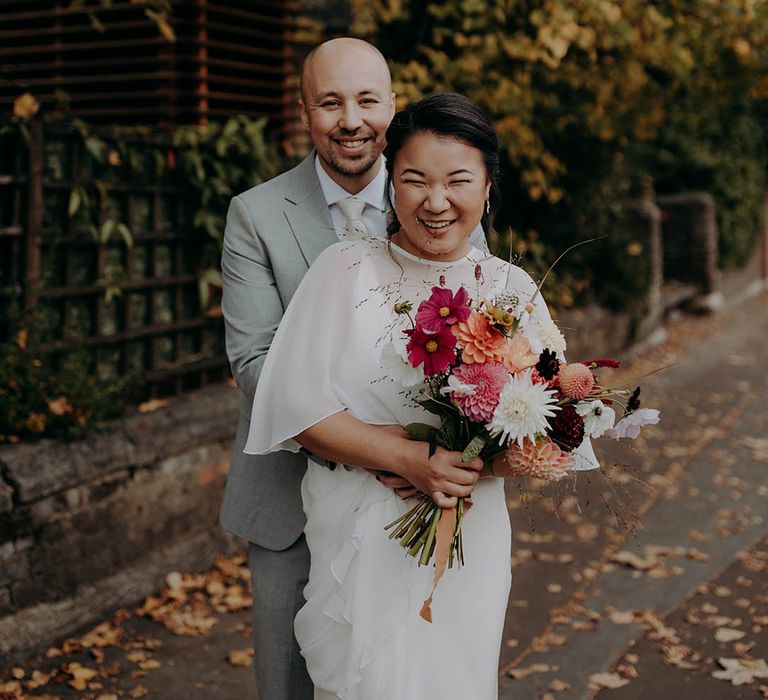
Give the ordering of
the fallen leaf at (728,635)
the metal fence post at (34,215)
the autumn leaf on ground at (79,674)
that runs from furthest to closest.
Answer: the metal fence post at (34,215)
the fallen leaf at (728,635)
the autumn leaf on ground at (79,674)

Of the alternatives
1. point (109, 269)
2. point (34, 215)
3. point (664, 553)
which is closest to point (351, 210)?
point (34, 215)

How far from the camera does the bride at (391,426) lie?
2406 millimetres

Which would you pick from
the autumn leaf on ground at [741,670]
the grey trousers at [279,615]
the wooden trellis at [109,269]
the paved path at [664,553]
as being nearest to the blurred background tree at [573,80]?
the paved path at [664,553]

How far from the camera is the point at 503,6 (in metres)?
6.41

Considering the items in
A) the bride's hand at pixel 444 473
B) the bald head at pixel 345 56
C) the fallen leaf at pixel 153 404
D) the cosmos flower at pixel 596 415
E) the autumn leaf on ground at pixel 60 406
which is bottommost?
the fallen leaf at pixel 153 404

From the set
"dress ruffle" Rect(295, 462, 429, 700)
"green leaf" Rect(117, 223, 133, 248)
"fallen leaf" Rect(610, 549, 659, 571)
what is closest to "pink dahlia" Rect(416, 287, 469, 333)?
"dress ruffle" Rect(295, 462, 429, 700)

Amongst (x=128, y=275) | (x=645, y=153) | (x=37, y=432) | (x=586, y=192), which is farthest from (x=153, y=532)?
(x=645, y=153)

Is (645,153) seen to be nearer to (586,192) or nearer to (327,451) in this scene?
(586,192)

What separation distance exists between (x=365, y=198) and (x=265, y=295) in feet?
1.35

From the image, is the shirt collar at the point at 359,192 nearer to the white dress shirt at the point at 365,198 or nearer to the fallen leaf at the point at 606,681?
the white dress shirt at the point at 365,198

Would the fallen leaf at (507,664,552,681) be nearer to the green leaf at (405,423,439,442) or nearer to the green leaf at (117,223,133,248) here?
the green leaf at (405,423,439,442)

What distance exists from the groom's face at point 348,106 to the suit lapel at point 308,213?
97 millimetres

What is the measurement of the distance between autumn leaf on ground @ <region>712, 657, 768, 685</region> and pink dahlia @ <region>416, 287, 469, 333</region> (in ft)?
8.66

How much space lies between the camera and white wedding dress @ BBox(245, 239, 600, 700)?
8.03 feet
